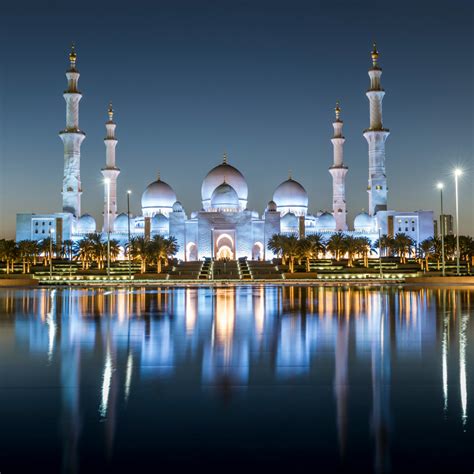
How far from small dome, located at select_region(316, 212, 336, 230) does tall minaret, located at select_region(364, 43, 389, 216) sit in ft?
17.0

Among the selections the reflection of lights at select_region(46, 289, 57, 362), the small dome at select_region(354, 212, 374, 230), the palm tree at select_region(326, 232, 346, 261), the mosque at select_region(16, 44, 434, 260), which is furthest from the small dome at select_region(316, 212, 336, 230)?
the reflection of lights at select_region(46, 289, 57, 362)

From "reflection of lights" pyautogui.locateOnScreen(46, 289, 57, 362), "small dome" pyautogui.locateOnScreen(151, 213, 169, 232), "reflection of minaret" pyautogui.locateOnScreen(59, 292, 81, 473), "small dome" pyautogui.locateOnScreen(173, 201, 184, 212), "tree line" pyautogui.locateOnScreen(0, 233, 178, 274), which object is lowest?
"reflection of minaret" pyautogui.locateOnScreen(59, 292, 81, 473)

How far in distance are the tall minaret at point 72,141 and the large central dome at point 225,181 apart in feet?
41.3

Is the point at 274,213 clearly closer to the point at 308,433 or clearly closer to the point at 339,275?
the point at 339,275

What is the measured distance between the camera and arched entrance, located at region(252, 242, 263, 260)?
6581cm

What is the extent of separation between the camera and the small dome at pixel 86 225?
229 ft

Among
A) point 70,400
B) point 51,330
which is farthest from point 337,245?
point 70,400

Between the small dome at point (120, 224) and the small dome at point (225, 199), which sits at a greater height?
the small dome at point (225, 199)

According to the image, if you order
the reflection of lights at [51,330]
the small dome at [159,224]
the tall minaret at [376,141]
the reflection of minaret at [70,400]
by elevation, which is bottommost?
the reflection of minaret at [70,400]

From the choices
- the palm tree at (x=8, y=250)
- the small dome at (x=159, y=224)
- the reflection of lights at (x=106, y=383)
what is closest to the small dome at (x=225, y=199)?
the small dome at (x=159, y=224)

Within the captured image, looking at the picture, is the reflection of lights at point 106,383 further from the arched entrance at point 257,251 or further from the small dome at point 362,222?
the small dome at point 362,222

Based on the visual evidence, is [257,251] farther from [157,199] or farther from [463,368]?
[463,368]

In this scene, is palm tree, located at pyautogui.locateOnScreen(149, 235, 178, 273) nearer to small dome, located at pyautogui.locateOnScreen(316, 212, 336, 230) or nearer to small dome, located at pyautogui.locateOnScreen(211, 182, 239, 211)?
small dome, located at pyautogui.locateOnScreen(211, 182, 239, 211)

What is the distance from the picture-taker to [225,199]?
214 ft
